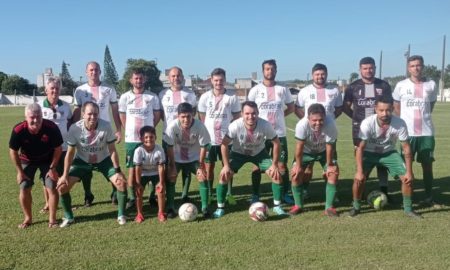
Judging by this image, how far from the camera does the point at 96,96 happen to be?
625 centimetres

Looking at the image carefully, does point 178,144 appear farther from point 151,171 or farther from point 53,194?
point 53,194

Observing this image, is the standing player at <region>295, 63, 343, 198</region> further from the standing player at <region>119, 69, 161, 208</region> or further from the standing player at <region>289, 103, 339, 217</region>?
the standing player at <region>119, 69, 161, 208</region>

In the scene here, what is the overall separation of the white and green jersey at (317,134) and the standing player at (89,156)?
7.85ft

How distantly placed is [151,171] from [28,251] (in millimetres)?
1839

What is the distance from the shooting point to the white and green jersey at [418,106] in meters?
5.95

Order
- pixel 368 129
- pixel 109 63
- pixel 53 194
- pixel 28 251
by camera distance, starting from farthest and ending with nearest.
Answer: pixel 109 63 → pixel 368 129 → pixel 53 194 → pixel 28 251

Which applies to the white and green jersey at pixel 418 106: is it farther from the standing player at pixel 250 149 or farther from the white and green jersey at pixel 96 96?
the white and green jersey at pixel 96 96

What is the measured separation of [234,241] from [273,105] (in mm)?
2469

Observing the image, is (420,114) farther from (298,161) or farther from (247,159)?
(247,159)

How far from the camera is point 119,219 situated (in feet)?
17.3

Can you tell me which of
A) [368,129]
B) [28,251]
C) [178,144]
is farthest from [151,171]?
[368,129]

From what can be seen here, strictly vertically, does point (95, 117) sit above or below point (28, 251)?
above

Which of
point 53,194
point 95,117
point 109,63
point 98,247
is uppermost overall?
point 109,63

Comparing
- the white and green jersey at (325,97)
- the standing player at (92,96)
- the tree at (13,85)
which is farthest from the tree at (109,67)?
the white and green jersey at (325,97)
